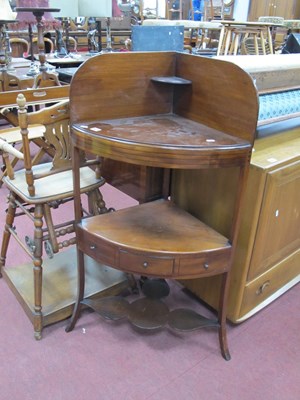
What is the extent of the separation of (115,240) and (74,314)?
493 millimetres

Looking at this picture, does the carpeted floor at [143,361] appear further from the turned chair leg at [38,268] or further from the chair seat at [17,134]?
the chair seat at [17,134]

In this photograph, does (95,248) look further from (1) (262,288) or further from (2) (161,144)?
(1) (262,288)

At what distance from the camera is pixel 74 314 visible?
160 cm

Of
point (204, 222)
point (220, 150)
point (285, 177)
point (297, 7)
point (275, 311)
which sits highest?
point (297, 7)

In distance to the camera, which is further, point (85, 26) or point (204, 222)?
point (85, 26)

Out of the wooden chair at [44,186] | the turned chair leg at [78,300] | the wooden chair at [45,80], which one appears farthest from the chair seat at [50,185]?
the wooden chair at [45,80]

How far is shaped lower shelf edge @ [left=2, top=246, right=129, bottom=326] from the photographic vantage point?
64.5 inches

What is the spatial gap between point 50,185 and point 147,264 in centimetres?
60

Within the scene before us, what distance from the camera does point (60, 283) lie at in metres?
1.77

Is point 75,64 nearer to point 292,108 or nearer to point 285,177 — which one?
point 292,108

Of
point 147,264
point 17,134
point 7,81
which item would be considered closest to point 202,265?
point 147,264

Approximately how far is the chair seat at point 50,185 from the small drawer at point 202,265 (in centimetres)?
57

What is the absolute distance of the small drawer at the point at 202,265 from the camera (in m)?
1.28

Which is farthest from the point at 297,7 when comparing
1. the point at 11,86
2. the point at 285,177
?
the point at 285,177
